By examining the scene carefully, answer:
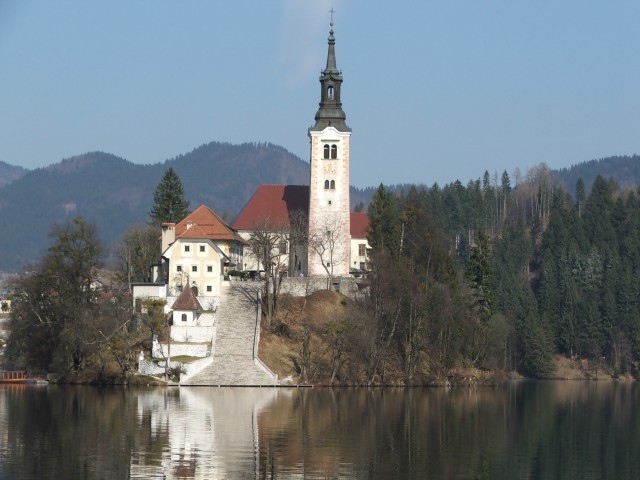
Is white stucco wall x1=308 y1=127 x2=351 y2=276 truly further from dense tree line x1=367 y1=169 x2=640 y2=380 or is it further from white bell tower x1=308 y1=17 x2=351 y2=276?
dense tree line x1=367 y1=169 x2=640 y2=380

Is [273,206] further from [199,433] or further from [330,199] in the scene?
[199,433]

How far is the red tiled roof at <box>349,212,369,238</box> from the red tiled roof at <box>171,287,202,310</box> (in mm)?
23569

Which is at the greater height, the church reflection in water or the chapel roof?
the chapel roof

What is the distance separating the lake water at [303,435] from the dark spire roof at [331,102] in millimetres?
26999

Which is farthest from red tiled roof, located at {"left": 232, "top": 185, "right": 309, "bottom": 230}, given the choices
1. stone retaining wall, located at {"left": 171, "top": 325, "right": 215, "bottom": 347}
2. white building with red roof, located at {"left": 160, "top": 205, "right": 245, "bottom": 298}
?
stone retaining wall, located at {"left": 171, "top": 325, "right": 215, "bottom": 347}

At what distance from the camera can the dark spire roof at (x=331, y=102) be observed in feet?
315

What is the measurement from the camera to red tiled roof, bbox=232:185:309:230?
100500mm

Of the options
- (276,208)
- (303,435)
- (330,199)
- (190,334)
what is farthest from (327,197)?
(303,435)

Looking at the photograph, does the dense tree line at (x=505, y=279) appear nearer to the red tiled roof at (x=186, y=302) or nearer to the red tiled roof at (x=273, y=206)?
the red tiled roof at (x=273, y=206)

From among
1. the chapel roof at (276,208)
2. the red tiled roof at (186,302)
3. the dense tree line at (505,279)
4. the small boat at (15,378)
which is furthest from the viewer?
the chapel roof at (276,208)

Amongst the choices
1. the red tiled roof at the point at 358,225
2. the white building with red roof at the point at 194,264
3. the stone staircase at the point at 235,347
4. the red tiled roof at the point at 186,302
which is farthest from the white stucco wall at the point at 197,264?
the red tiled roof at the point at 358,225

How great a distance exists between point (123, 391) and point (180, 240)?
1815 cm

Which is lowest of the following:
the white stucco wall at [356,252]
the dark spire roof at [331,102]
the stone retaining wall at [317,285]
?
the stone retaining wall at [317,285]

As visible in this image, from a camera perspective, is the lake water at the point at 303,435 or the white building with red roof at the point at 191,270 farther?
the white building with red roof at the point at 191,270
